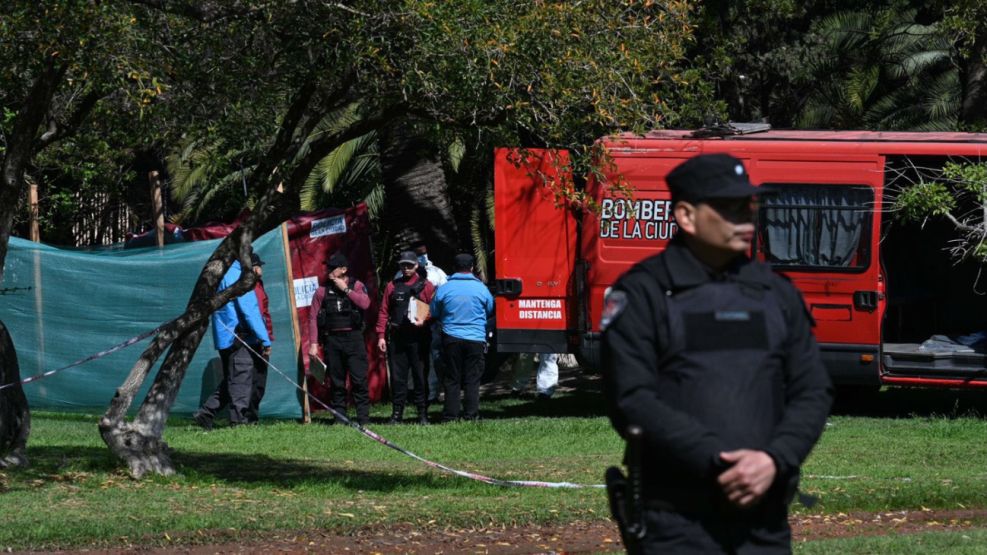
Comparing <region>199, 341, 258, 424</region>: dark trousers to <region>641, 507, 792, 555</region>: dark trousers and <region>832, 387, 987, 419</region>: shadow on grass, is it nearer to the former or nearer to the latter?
<region>832, 387, 987, 419</region>: shadow on grass

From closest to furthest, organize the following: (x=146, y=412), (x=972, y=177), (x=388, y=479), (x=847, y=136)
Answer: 1. (x=146, y=412)
2. (x=388, y=479)
3. (x=972, y=177)
4. (x=847, y=136)

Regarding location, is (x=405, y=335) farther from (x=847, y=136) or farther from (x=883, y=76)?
(x=883, y=76)

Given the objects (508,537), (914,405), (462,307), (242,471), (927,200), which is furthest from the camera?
(914,405)

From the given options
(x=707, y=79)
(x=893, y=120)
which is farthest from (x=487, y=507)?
(x=893, y=120)

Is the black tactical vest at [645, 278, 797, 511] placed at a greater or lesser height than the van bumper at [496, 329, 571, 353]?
greater

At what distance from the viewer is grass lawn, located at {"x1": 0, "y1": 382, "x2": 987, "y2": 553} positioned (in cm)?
846

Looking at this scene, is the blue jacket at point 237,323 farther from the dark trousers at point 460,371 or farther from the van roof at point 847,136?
the van roof at point 847,136

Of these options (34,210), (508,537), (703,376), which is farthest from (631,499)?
(34,210)

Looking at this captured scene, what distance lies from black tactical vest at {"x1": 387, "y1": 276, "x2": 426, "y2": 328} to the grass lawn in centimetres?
138

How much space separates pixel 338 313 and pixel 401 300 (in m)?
0.74

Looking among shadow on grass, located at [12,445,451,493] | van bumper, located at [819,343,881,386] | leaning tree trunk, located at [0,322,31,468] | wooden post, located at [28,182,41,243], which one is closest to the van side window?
van bumper, located at [819,343,881,386]

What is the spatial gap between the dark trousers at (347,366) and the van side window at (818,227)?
4397 mm

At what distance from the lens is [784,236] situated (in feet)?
46.7

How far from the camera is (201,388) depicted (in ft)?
52.5
